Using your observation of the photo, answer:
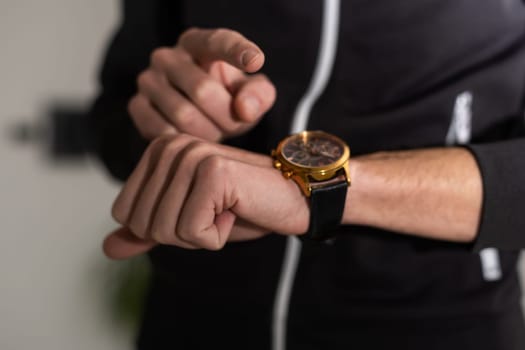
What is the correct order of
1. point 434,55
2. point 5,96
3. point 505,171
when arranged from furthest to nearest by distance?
point 5,96, point 434,55, point 505,171

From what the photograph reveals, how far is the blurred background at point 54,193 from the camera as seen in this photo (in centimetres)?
59

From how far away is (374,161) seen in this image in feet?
1.46

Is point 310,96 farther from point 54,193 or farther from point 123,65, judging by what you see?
point 54,193

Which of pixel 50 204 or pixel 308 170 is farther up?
pixel 308 170

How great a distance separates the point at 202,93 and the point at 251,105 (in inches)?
1.8

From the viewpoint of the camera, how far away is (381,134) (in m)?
0.57

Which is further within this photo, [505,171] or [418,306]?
[418,306]

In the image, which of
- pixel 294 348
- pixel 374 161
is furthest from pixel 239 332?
pixel 374 161

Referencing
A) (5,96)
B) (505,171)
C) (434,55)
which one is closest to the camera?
(505,171)

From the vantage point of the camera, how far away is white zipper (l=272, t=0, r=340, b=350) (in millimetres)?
546

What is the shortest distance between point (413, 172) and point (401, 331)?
0.24 m

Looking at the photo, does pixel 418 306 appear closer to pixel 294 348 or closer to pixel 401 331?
pixel 401 331

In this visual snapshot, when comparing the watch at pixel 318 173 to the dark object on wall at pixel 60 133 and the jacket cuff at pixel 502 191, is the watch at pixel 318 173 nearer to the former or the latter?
the jacket cuff at pixel 502 191

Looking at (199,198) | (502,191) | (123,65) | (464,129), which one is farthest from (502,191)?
(123,65)
